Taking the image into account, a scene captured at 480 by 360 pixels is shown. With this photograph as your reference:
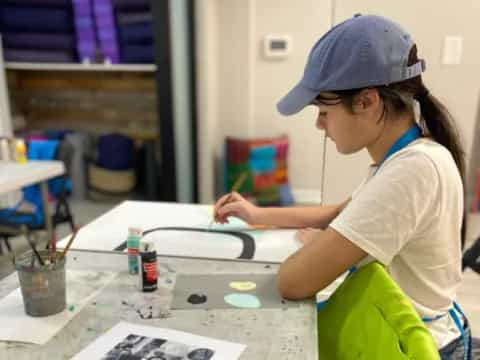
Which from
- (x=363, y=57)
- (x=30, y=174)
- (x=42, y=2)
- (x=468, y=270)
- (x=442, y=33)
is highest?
(x=42, y=2)

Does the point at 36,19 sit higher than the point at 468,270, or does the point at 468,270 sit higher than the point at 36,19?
the point at 36,19

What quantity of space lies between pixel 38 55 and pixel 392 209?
321 cm

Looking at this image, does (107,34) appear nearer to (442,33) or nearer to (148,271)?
(442,33)

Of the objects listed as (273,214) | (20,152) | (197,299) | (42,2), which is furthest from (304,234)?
(42,2)

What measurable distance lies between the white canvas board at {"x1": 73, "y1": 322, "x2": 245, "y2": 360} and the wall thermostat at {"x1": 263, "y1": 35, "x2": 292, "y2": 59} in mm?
2747

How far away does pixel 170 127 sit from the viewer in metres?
2.72

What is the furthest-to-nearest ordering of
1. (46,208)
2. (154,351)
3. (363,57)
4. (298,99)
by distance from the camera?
(46,208) < (298,99) < (363,57) < (154,351)

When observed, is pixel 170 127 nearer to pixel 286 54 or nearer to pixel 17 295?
pixel 286 54

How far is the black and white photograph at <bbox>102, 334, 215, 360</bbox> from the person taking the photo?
728 mm

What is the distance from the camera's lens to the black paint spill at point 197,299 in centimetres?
90

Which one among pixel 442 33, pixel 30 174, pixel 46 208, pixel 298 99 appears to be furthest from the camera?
pixel 46 208

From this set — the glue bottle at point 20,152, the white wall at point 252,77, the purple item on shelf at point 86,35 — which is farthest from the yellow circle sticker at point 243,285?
the purple item on shelf at point 86,35

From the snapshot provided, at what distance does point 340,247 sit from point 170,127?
204 centimetres

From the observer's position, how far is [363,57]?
2.76ft
